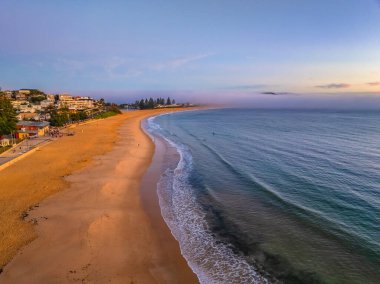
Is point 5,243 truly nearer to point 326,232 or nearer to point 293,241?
point 293,241

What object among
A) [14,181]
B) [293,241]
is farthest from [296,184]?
[14,181]

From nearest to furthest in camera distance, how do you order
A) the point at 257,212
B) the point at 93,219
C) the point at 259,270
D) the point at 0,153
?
the point at 259,270
the point at 93,219
the point at 257,212
the point at 0,153

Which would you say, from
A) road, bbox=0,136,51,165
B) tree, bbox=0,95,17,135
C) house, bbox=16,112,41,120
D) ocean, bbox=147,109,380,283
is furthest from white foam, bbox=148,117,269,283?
house, bbox=16,112,41,120

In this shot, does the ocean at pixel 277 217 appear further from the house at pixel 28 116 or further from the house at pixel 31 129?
the house at pixel 28 116

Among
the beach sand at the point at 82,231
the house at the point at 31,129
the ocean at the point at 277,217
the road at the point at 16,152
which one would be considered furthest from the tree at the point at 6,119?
the ocean at the point at 277,217

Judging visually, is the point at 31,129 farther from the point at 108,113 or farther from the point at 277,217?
the point at 108,113

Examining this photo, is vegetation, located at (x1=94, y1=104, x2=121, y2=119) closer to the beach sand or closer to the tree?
the tree
